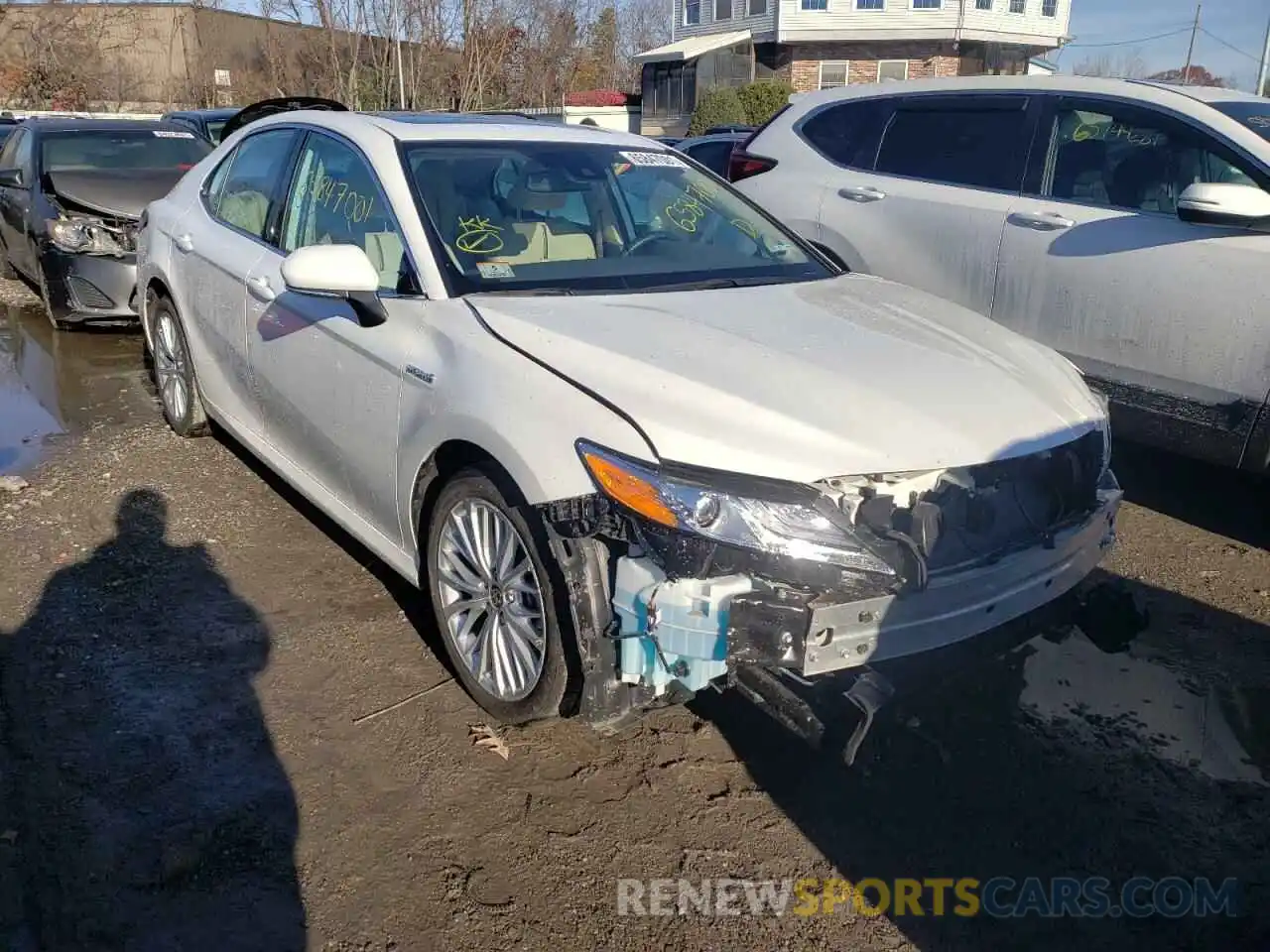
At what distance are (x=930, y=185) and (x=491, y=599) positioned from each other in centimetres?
391

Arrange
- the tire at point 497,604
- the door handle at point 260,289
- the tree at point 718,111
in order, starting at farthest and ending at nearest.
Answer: the tree at point 718,111, the door handle at point 260,289, the tire at point 497,604

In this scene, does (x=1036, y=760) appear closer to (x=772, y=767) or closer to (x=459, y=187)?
(x=772, y=767)

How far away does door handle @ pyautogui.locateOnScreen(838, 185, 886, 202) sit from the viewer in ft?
20.2

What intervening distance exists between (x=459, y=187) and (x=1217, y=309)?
10.5ft

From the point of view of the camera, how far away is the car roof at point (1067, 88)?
5.12 meters

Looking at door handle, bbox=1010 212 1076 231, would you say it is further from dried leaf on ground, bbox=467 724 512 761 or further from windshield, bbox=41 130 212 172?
windshield, bbox=41 130 212 172

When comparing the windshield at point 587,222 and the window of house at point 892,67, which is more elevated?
the window of house at point 892,67

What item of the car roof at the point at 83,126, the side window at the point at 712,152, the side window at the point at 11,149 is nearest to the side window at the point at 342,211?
the car roof at the point at 83,126

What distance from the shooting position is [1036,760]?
320cm

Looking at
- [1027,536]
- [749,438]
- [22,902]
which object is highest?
[749,438]

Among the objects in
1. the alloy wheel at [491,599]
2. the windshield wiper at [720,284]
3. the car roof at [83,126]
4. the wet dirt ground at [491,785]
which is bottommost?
the wet dirt ground at [491,785]

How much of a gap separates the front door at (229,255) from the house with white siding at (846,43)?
31861 millimetres

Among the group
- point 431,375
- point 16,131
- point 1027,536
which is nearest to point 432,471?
point 431,375

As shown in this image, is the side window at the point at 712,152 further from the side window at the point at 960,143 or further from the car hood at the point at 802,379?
the car hood at the point at 802,379
